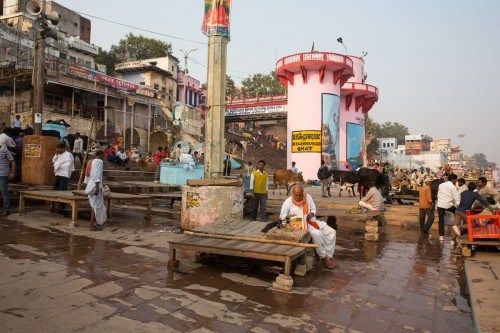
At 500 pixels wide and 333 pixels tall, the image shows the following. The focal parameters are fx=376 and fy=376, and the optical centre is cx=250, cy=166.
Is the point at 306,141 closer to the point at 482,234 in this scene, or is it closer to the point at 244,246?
the point at 482,234

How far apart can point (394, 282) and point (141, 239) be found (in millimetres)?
4537

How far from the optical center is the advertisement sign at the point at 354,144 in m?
27.5

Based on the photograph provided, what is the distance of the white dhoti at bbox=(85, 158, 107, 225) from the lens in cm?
773

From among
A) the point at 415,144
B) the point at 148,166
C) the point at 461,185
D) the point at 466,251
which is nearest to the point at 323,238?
the point at 466,251

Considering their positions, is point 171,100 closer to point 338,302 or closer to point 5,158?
point 5,158

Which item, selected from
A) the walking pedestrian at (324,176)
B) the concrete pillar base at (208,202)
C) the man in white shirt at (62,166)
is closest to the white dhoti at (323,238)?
the concrete pillar base at (208,202)

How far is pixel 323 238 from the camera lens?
233 inches

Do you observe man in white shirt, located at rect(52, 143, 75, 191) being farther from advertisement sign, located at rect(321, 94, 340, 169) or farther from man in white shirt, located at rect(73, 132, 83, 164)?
advertisement sign, located at rect(321, 94, 340, 169)

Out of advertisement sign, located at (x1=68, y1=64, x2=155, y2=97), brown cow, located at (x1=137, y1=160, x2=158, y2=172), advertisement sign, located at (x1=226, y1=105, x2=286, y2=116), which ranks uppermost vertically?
advertisement sign, located at (x1=68, y1=64, x2=155, y2=97)

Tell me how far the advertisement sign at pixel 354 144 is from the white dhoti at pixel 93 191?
21.9 meters

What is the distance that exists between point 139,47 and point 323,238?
45826mm

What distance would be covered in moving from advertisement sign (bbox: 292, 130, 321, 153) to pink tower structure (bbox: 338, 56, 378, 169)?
3864mm

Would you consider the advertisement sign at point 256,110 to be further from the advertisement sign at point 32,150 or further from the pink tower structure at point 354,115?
the advertisement sign at point 32,150

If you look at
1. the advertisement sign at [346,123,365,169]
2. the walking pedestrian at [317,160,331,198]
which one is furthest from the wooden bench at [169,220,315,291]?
the advertisement sign at [346,123,365,169]
